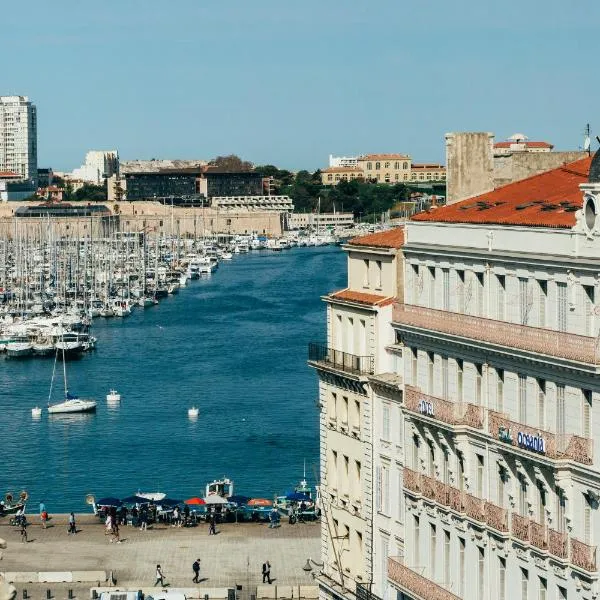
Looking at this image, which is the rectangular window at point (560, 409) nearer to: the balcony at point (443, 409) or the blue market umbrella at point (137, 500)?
the balcony at point (443, 409)

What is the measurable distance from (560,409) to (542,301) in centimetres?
171

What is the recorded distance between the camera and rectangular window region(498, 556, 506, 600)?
30.3 metres

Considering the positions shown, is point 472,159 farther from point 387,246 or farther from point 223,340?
point 223,340

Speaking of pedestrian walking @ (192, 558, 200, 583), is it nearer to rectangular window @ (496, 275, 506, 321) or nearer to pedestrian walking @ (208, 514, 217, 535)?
pedestrian walking @ (208, 514, 217, 535)

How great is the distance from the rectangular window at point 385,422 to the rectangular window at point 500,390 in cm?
649

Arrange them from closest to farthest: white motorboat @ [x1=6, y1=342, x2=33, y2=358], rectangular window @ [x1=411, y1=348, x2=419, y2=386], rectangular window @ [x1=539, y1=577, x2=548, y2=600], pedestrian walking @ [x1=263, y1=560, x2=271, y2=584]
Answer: rectangular window @ [x1=539, y1=577, x2=548, y2=600] < rectangular window @ [x1=411, y1=348, x2=419, y2=386] < pedestrian walking @ [x1=263, y1=560, x2=271, y2=584] < white motorboat @ [x1=6, y1=342, x2=33, y2=358]

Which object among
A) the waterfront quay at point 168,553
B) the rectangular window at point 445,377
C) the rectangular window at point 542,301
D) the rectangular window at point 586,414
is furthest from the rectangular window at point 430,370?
the waterfront quay at point 168,553

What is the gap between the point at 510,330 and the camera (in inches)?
1182

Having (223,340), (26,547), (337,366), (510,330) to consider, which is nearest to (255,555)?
(26,547)

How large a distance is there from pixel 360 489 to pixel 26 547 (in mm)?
18299

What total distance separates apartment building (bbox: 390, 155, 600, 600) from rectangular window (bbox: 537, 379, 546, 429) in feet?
0.06

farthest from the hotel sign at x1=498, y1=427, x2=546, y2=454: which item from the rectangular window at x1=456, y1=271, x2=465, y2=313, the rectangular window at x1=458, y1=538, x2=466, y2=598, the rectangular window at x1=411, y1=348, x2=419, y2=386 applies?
the rectangular window at x1=411, y1=348, x2=419, y2=386

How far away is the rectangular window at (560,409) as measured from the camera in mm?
28203

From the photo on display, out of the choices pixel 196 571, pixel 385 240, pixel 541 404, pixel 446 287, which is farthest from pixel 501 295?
pixel 196 571
